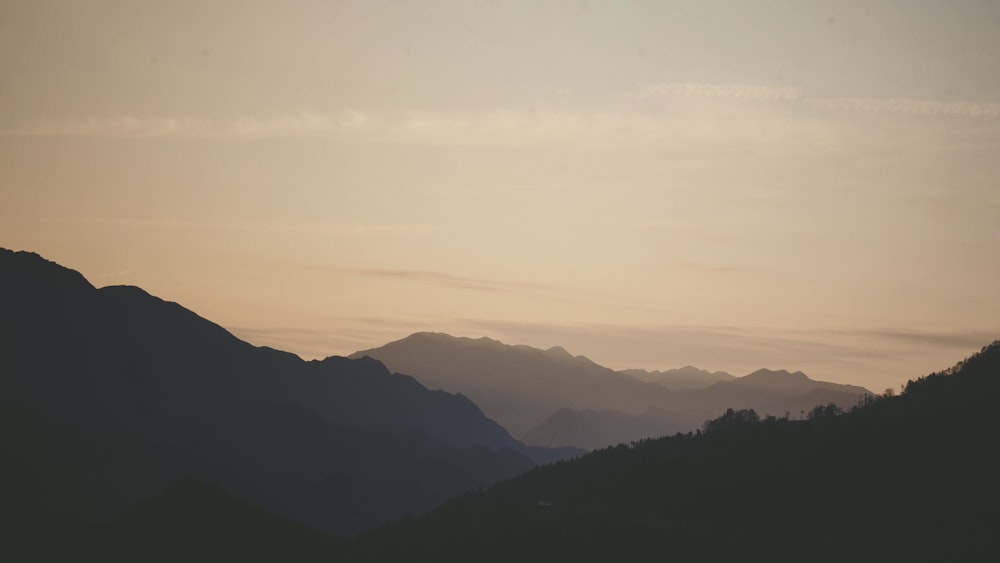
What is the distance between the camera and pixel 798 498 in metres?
127

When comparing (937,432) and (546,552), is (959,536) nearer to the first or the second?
(937,432)

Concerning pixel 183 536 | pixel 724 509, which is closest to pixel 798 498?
pixel 724 509

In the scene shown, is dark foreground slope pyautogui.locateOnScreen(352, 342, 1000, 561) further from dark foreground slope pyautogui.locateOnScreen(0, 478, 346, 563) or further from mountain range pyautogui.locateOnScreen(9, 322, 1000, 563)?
dark foreground slope pyautogui.locateOnScreen(0, 478, 346, 563)

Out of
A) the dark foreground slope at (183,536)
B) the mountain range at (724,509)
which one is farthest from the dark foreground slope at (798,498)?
the dark foreground slope at (183,536)

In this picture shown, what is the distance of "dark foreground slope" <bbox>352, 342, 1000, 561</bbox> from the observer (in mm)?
105812

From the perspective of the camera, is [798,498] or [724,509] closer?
[798,498]

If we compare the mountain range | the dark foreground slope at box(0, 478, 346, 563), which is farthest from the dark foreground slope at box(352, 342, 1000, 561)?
the dark foreground slope at box(0, 478, 346, 563)

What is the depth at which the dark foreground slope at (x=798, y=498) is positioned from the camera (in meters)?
106

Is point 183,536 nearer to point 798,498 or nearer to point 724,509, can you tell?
point 724,509

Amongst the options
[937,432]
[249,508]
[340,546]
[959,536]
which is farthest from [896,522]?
[249,508]

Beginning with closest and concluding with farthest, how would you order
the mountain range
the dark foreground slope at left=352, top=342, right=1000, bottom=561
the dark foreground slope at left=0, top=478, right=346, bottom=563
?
the dark foreground slope at left=352, top=342, right=1000, bottom=561 < the mountain range < the dark foreground slope at left=0, top=478, right=346, bottom=563

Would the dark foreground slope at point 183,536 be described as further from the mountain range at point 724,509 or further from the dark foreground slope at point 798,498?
the dark foreground slope at point 798,498

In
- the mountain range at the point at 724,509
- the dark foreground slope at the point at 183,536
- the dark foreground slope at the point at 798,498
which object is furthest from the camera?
the dark foreground slope at the point at 183,536

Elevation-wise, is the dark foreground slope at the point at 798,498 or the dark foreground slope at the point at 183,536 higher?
the dark foreground slope at the point at 798,498
